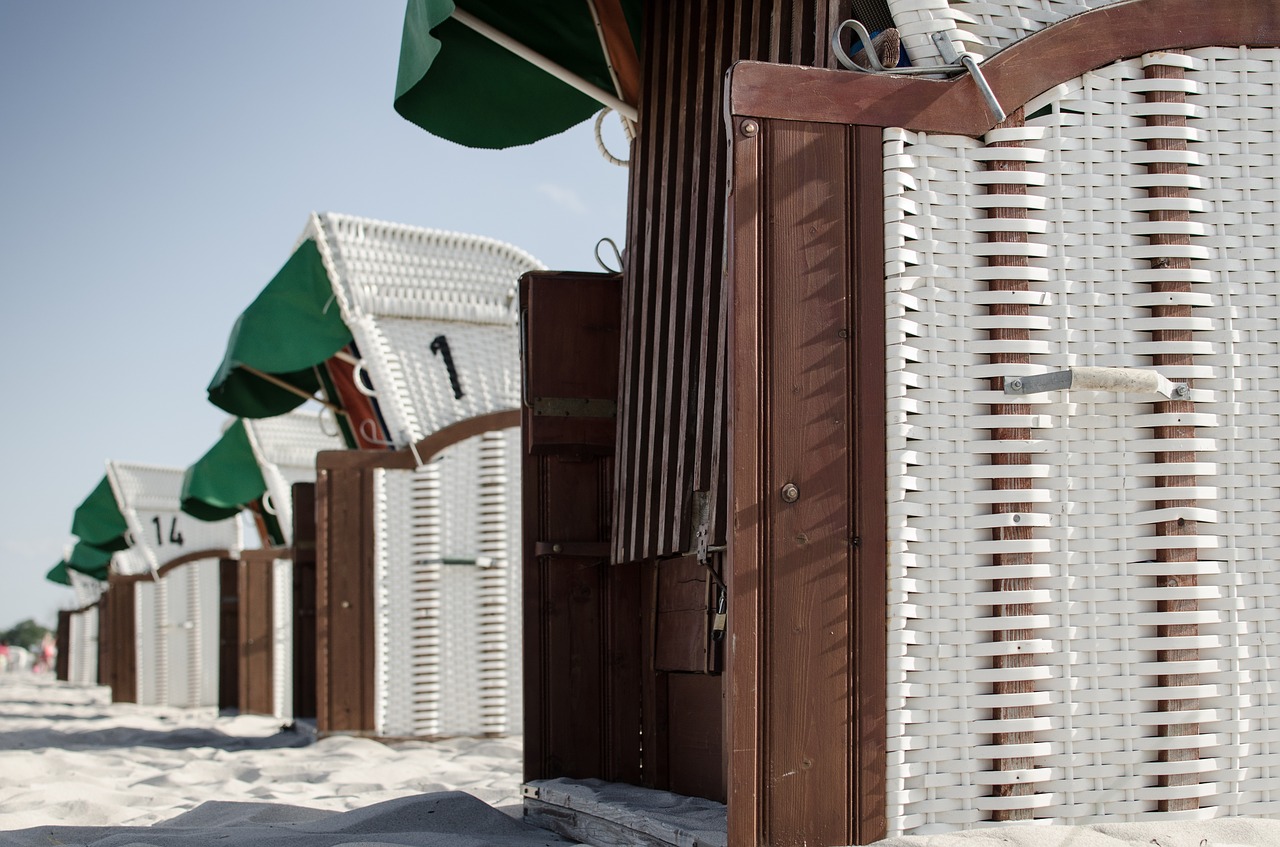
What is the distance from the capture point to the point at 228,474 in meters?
13.7

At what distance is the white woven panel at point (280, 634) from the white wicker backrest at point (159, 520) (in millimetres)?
3055

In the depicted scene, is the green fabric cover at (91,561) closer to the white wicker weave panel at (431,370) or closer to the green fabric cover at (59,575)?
the green fabric cover at (59,575)

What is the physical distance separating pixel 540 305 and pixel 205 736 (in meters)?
6.79

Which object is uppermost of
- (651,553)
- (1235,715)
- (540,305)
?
(540,305)

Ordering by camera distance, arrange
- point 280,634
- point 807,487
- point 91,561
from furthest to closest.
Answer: point 91,561 → point 280,634 → point 807,487

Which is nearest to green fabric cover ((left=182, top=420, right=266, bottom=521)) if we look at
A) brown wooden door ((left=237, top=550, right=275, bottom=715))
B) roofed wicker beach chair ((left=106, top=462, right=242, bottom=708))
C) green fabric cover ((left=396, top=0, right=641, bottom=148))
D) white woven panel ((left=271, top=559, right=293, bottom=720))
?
brown wooden door ((left=237, top=550, right=275, bottom=715))

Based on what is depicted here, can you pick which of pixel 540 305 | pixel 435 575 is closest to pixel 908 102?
pixel 540 305

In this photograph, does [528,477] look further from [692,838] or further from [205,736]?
[205,736]

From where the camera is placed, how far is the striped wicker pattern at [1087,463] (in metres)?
3.04

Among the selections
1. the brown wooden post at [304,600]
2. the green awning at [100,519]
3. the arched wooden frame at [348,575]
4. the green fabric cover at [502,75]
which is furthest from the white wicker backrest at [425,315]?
the green awning at [100,519]

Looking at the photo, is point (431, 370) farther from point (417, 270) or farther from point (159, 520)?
point (159, 520)

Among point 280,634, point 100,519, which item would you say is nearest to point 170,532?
point 100,519

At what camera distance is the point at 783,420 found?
3.01 metres

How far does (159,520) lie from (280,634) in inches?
190
